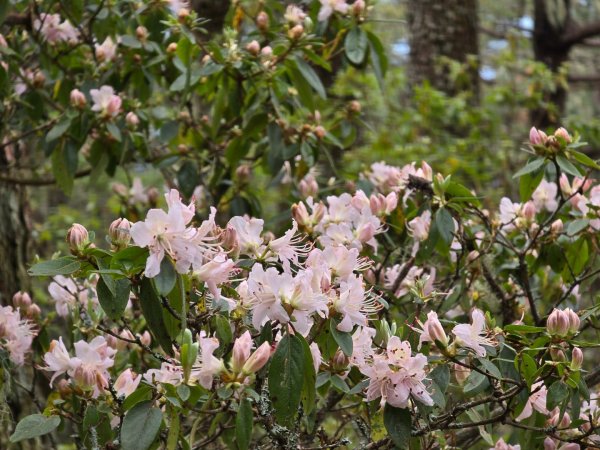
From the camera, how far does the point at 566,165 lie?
1.86m

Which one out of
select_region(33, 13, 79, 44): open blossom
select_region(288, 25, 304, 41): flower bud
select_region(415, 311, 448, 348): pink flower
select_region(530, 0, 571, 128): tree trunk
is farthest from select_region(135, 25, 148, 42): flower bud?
select_region(530, 0, 571, 128): tree trunk

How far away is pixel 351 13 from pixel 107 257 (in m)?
1.45

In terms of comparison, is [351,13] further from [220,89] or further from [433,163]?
[433,163]

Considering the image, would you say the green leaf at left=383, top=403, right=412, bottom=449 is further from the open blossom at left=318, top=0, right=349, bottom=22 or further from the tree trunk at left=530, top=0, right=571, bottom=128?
the tree trunk at left=530, top=0, right=571, bottom=128

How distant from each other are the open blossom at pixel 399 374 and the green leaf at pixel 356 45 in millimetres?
1266

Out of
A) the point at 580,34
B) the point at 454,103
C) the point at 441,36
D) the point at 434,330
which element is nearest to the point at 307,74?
the point at 434,330

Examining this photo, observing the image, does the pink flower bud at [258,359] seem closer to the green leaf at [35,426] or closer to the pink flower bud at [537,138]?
the green leaf at [35,426]

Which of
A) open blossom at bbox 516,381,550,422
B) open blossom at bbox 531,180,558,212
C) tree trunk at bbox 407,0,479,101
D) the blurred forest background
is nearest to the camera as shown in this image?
open blossom at bbox 516,381,550,422

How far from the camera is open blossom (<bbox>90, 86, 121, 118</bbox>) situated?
236 centimetres

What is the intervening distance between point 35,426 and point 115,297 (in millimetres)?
345

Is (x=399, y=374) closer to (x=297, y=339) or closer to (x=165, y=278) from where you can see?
(x=297, y=339)

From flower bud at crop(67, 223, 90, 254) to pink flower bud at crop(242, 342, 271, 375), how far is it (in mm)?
318

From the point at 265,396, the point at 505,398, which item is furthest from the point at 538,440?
the point at 265,396

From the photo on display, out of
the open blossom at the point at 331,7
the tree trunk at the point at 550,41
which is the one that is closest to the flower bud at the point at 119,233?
the open blossom at the point at 331,7
